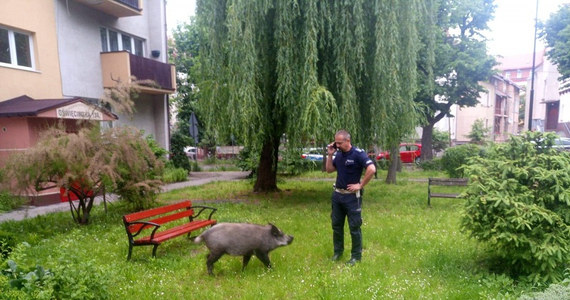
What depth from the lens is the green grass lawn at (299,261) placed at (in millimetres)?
4438

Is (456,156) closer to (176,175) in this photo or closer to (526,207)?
(526,207)

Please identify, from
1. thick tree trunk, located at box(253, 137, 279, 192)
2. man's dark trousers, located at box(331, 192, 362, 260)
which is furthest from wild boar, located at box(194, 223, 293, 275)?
thick tree trunk, located at box(253, 137, 279, 192)

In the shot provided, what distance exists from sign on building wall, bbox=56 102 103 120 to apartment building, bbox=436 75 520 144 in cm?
2942

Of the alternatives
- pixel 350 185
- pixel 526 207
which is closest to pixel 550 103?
pixel 526 207

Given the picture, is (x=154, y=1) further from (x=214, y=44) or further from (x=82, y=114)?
(x=214, y=44)

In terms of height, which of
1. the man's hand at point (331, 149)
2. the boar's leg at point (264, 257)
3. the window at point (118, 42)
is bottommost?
the boar's leg at point (264, 257)

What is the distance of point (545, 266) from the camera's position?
4.32 metres

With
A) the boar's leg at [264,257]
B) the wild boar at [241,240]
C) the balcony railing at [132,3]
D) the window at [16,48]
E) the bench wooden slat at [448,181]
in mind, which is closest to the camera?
the wild boar at [241,240]

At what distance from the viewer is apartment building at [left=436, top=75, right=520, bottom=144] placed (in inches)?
1539

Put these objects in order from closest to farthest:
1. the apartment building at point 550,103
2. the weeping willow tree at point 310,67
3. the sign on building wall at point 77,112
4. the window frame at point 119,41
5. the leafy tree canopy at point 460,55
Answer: the weeping willow tree at point 310,67 → the sign on building wall at point 77,112 → the window frame at point 119,41 → the leafy tree canopy at point 460,55 → the apartment building at point 550,103

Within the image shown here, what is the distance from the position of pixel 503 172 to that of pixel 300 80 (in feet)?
16.6

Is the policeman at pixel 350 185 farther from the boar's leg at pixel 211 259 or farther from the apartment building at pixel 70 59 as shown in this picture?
the apartment building at pixel 70 59

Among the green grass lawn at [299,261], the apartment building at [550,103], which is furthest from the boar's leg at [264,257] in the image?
the apartment building at [550,103]

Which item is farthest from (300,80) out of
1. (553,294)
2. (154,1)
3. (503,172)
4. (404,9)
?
(154,1)
